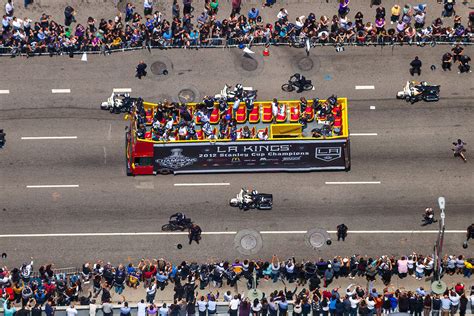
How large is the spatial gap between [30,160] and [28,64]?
7426 millimetres

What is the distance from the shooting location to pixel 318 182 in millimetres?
75000

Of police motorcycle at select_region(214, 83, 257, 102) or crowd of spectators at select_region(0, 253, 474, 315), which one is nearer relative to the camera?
crowd of spectators at select_region(0, 253, 474, 315)

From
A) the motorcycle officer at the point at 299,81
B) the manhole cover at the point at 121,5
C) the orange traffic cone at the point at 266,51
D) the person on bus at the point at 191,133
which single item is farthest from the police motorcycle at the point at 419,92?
the manhole cover at the point at 121,5

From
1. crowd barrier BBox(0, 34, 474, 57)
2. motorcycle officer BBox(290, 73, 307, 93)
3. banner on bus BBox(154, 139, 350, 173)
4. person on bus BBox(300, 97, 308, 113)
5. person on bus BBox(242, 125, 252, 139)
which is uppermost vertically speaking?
crowd barrier BBox(0, 34, 474, 57)

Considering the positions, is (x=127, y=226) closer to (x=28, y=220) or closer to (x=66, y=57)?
(x=28, y=220)

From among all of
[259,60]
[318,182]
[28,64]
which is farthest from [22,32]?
[318,182]

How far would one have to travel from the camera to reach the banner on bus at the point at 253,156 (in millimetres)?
73938

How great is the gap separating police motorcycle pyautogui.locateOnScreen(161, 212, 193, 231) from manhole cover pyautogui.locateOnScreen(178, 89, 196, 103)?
8623 mm

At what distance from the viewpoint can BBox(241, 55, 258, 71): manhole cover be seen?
79.9 meters

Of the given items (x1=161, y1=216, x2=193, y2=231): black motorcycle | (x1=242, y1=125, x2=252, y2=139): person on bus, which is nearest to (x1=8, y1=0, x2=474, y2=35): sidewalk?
(x1=242, y1=125, x2=252, y2=139): person on bus

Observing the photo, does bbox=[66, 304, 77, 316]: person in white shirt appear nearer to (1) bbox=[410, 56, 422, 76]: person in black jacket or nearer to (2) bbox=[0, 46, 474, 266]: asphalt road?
(2) bbox=[0, 46, 474, 266]: asphalt road

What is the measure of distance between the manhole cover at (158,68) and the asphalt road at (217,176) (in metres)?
0.36

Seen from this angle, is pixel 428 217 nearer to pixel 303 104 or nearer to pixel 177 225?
pixel 303 104

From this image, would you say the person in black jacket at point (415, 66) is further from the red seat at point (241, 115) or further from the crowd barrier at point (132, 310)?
the crowd barrier at point (132, 310)
